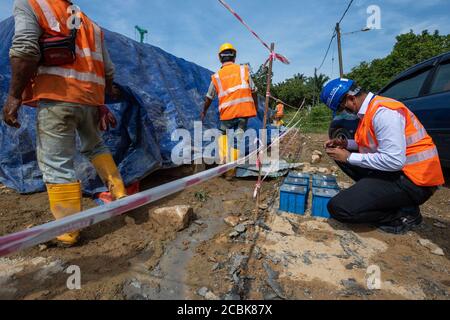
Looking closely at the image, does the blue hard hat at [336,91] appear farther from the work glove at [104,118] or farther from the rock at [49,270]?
the rock at [49,270]

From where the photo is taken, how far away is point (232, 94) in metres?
3.60

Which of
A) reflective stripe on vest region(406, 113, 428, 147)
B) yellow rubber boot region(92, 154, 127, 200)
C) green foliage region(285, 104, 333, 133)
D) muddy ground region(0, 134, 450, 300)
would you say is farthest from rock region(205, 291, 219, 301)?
green foliage region(285, 104, 333, 133)

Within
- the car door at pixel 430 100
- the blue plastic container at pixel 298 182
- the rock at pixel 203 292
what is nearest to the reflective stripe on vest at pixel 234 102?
the blue plastic container at pixel 298 182

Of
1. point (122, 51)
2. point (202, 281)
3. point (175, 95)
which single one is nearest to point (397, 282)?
point (202, 281)

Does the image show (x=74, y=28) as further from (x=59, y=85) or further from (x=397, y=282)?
(x=397, y=282)

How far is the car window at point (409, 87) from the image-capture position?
3256 mm

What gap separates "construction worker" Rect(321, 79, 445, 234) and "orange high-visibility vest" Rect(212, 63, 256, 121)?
55.1 inches

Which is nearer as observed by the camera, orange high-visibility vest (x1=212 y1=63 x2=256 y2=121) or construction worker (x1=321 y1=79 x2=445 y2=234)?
construction worker (x1=321 y1=79 x2=445 y2=234)

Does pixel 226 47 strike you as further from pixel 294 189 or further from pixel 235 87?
pixel 294 189

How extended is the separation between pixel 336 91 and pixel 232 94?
161cm

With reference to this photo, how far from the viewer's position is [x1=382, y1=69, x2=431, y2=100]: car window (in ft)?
10.7

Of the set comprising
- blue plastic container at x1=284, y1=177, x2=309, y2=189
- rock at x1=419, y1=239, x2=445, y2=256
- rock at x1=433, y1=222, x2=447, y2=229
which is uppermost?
blue plastic container at x1=284, y1=177, x2=309, y2=189

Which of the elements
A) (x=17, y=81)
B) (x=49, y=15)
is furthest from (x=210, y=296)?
(x=49, y=15)

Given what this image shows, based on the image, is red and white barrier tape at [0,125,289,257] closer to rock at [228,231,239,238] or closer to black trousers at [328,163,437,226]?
rock at [228,231,239,238]
